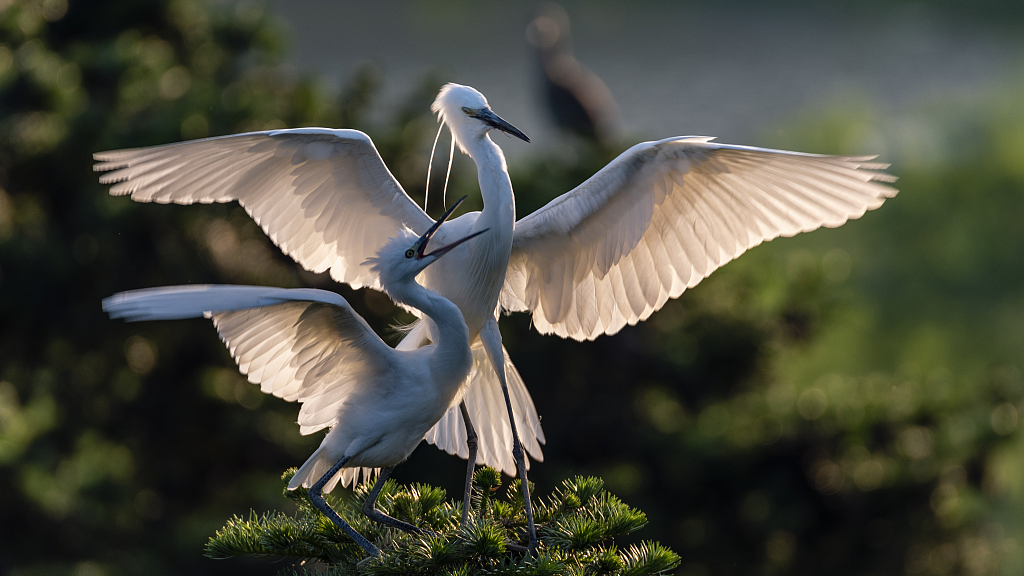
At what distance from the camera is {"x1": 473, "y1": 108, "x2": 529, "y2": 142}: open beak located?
2605 mm

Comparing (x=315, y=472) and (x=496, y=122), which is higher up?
(x=496, y=122)

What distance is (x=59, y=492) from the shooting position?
431 centimetres

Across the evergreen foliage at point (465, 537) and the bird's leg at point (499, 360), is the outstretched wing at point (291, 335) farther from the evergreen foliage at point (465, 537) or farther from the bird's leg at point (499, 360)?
the bird's leg at point (499, 360)

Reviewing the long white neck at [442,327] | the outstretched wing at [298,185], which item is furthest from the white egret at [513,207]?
the long white neck at [442,327]

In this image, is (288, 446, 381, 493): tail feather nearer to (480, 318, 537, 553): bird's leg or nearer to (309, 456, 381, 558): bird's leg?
(309, 456, 381, 558): bird's leg

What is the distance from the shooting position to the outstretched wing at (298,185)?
2.38m

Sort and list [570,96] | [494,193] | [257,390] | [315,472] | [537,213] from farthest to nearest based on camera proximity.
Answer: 1. [570,96]
2. [257,390]
3. [537,213]
4. [494,193]
5. [315,472]

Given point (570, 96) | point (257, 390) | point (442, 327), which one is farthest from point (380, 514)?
point (570, 96)

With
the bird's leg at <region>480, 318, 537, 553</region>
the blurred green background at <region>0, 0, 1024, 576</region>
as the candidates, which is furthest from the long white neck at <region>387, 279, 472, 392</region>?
the blurred green background at <region>0, 0, 1024, 576</region>

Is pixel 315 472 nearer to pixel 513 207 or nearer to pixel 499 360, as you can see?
pixel 499 360

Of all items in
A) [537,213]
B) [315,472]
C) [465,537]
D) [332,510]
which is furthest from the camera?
[537,213]

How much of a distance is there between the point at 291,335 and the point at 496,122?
96 centimetres

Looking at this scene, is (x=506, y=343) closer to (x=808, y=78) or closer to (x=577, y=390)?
(x=577, y=390)

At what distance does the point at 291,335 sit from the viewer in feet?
6.85
